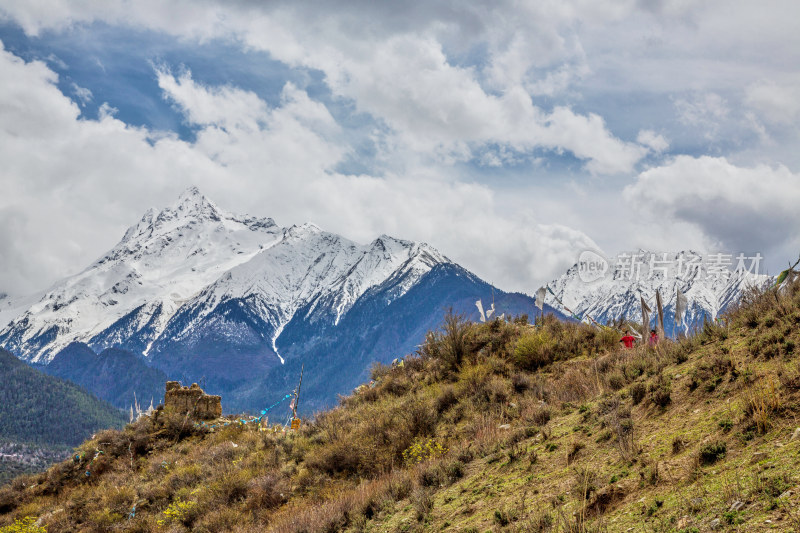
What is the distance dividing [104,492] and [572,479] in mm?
16372

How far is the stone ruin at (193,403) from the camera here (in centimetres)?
2452

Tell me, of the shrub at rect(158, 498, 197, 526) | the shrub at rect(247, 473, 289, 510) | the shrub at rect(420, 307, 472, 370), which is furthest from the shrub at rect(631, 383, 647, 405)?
the shrub at rect(158, 498, 197, 526)

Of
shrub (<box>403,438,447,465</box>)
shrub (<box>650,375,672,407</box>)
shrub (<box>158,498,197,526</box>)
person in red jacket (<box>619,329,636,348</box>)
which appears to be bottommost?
shrub (<box>650,375,672,407</box>)

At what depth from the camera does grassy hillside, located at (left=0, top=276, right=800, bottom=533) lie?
208 inches

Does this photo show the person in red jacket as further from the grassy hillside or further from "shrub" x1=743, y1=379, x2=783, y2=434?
"shrub" x1=743, y1=379, x2=783, y2=434

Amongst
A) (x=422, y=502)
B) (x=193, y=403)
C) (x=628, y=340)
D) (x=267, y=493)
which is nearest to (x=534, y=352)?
(x=628, y=340)

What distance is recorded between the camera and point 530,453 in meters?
8.05

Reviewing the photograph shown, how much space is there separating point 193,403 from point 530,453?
69.2ft

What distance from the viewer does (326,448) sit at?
1264 cm

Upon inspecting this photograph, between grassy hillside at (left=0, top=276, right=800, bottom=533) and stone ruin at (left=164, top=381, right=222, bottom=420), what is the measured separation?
5904 millimetres

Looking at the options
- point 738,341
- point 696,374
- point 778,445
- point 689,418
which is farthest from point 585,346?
point 778,445

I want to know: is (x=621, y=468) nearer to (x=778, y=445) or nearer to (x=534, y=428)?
(x=778, y=445)

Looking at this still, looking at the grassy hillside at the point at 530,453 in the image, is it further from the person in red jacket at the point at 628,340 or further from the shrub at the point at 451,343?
the person in red jacket at the point at 628,340

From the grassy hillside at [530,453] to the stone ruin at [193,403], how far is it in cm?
590
